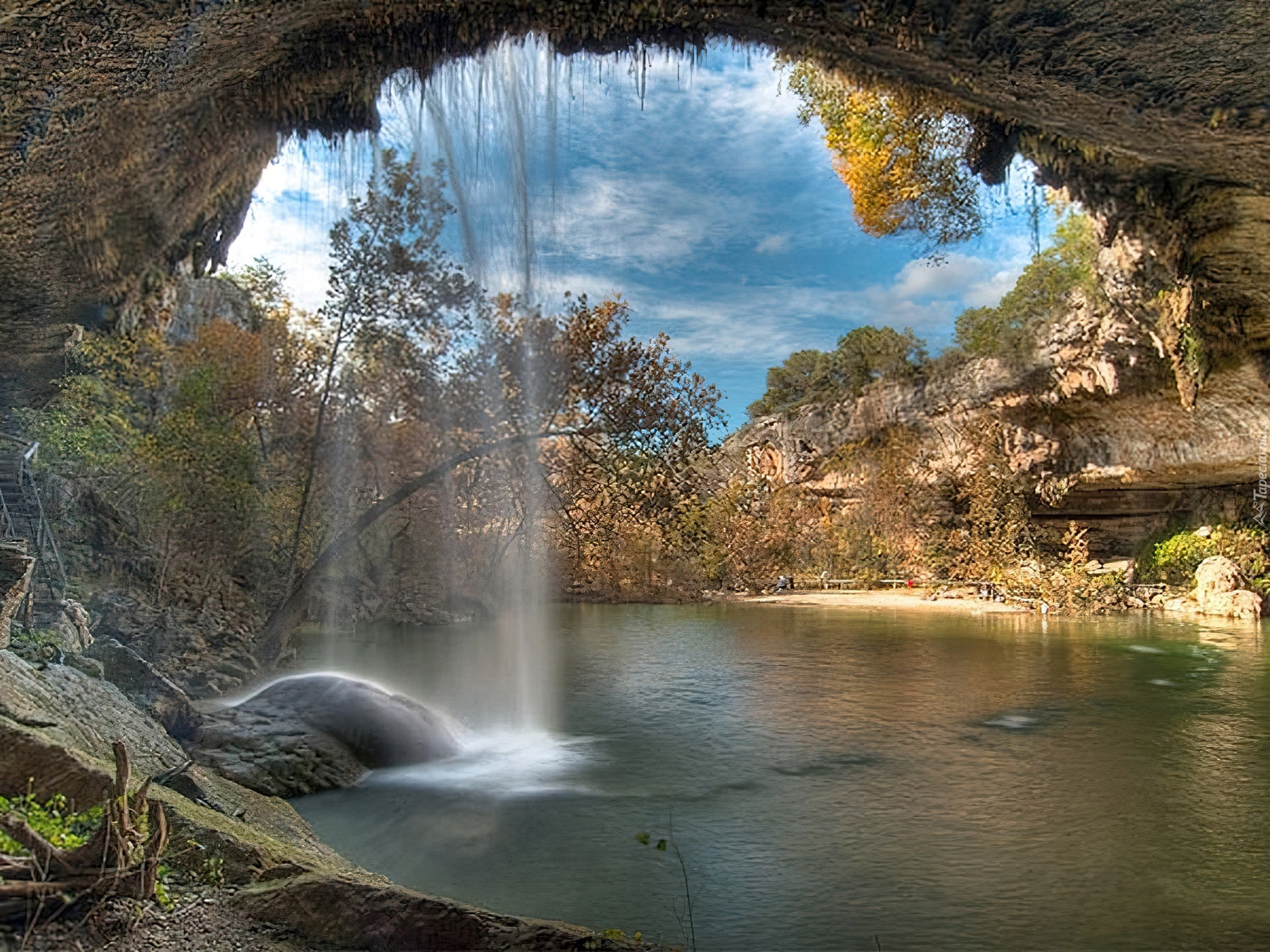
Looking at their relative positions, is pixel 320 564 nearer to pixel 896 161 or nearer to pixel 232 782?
pixel 232 782

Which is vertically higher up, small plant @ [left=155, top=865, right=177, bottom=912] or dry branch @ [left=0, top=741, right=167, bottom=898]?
dry branch @ [left=0, top=741, right=167, bottom=898]

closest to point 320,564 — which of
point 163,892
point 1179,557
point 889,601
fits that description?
point 163,892

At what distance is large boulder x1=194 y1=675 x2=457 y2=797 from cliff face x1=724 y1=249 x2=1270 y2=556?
14277 mm

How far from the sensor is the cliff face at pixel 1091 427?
21.0 meters

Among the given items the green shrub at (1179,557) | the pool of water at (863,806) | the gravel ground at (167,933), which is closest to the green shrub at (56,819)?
the gravel ground at (167,933)

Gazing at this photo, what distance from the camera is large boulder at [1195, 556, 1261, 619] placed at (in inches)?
783

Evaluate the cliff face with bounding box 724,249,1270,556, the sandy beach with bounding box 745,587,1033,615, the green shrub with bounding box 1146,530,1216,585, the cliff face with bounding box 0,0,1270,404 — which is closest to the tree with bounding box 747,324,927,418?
the cliff face with bounding box 724,249,1270,556

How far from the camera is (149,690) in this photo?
24.8ft

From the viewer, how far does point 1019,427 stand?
86.1 feet

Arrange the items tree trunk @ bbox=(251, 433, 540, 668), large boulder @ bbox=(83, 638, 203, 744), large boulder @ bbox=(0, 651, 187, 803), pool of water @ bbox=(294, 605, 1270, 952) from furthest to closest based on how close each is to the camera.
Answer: tree trunk @ bbox=(251, 433, 540, 668)
large boulder @ bbox=(83, 638, 203, 744)
pool of water @ bbox=(294, 605, 1270, 952)
large boulder @ bbox=(0, 651, 187, 803)

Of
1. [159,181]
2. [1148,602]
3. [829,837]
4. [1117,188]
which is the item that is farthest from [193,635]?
[1148,602]

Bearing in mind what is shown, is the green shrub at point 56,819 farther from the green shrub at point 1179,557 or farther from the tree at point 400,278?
the green shrub at point 1179,557

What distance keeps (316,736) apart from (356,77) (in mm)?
5659

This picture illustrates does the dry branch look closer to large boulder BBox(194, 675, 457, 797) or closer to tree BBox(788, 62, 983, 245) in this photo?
large boulder BBox(194, 675, 457, 797)
